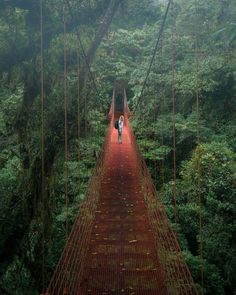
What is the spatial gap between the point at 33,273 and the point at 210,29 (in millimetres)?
4418

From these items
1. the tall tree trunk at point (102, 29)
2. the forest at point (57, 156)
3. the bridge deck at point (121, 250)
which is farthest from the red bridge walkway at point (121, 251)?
the tall tree trunk at point (102, 29)

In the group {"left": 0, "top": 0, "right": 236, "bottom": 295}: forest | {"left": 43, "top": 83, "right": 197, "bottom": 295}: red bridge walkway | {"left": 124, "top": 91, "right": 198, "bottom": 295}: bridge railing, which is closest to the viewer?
{"left": 124, "top": 91, "right": 198, "bottom": 295}: bridge railing

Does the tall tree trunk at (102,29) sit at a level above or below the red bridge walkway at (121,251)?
above

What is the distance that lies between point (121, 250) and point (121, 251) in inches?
0.6

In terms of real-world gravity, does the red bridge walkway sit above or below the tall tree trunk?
below

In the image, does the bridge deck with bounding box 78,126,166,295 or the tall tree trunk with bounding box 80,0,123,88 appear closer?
the bridge deck with bounding box 78,126,166,295

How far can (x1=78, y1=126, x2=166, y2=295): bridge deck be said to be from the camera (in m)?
2.30

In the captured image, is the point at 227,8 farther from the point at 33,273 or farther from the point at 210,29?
the point at 33,273

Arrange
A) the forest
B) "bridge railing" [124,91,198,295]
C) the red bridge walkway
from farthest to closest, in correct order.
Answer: the forest
the red bridge walkway
"bridge railing" [124,91,198,295]

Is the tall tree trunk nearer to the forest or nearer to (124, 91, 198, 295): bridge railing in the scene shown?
the forest

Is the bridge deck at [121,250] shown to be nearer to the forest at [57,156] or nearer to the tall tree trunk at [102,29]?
the forest at [57,156]

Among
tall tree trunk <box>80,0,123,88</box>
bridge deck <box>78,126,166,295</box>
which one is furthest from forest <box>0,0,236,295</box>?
bridge deck <box>78,126,166,295</box>

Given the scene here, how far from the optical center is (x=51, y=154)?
4.24 metres

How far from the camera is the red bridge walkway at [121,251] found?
220cm
